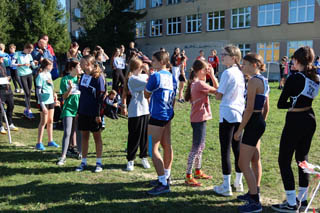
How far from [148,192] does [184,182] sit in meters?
0.73

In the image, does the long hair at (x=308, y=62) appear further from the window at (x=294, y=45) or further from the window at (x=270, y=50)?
the window at (x=270, y=50)

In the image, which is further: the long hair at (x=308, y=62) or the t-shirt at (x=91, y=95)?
the t-shirt at (x=91, y=95)

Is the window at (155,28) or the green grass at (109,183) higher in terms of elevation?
the window at (155,28)

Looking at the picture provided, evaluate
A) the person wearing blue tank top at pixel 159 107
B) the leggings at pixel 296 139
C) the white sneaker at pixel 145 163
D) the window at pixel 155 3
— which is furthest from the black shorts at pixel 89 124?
the window at pixel 155 3

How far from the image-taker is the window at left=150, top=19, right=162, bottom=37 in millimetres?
42281

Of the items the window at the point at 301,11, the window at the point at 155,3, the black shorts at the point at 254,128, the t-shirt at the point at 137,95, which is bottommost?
the black shorts at the point at 254,128

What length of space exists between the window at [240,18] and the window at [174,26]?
7.87m

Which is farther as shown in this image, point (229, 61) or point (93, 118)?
Answer: point (93, 118)

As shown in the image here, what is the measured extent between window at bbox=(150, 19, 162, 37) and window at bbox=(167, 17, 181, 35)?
4.85 feet

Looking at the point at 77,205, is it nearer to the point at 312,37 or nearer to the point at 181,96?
the point at 181,96

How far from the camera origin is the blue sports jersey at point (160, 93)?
4.47m

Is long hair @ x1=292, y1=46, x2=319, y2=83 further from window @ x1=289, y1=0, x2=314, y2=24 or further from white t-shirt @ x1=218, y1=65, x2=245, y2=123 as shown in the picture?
window @ x1=289, y1=0, x2=314, y2=24

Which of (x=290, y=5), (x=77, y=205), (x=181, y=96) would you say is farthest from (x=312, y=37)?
(x=77, y=205)

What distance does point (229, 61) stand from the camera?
4.32 meters
